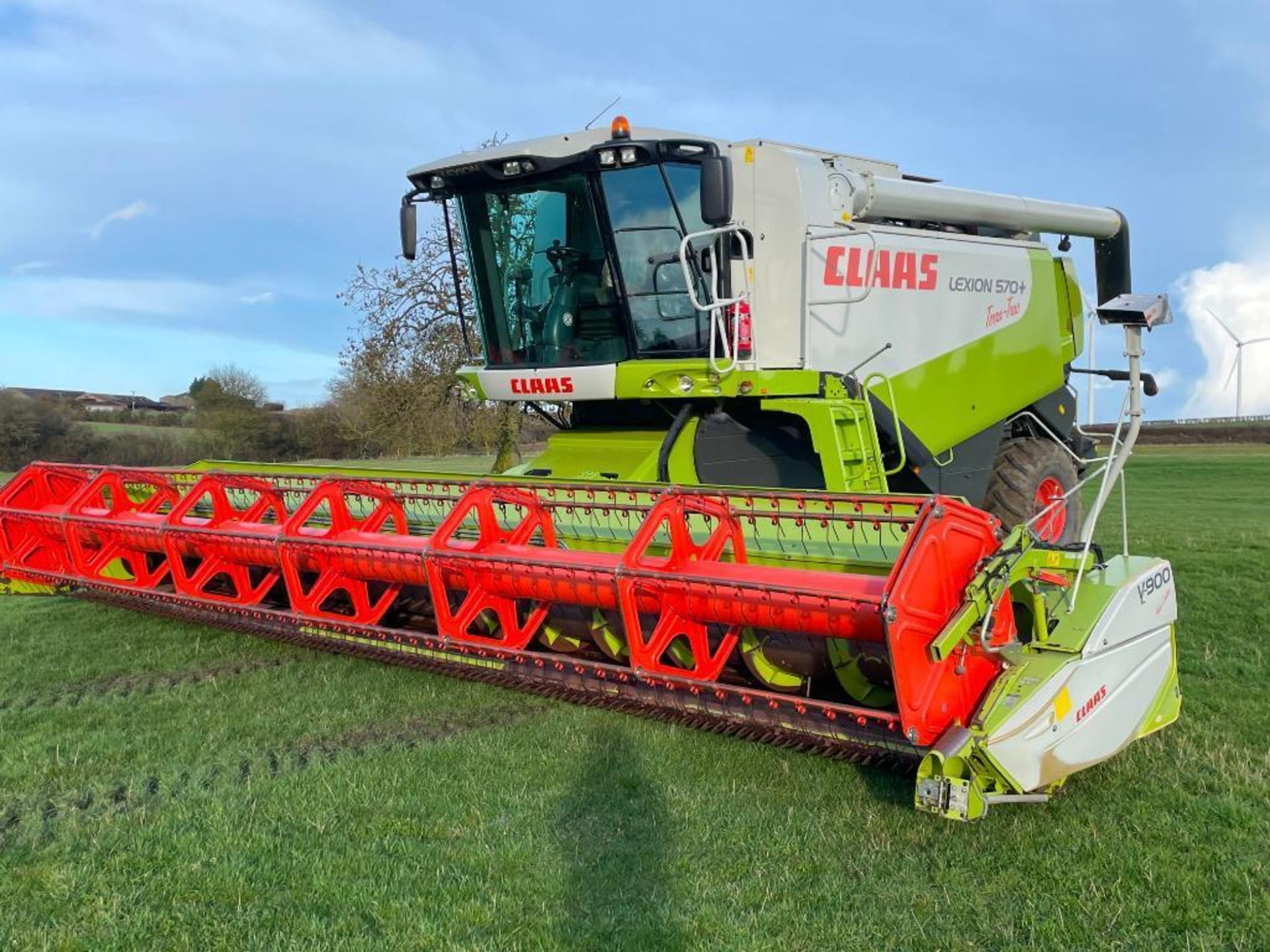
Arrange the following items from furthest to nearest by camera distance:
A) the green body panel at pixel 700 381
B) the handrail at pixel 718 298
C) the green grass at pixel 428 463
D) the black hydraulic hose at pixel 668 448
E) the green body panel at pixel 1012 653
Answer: the green grass at pixel 428 463 < the black hydraulic hose at pixel 668 448 < the green body panel at pixel 700 381 < the handrail at pixel 718 298 < the green body panel at pixel 1012 653

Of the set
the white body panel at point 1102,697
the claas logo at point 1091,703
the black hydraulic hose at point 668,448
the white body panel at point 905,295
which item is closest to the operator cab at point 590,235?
the black hydraulic hose at point 668,448

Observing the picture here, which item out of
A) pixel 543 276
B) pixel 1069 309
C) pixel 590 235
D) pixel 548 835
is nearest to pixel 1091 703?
pixel 548 835

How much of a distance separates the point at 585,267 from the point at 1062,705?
12.1 feet

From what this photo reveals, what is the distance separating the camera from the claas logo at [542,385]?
6129mm

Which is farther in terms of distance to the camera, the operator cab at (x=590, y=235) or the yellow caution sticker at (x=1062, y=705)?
the operator cab at (x=590, y=235)

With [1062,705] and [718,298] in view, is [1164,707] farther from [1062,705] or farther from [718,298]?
[718,298]

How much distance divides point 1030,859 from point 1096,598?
970 millimetres

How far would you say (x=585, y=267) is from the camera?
19.9ft

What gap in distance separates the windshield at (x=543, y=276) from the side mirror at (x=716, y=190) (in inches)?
36.1

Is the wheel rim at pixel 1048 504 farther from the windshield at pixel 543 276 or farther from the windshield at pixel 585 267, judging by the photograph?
the windshield at pixel 543 276

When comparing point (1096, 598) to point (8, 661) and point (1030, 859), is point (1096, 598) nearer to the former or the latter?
point (1030, 859)

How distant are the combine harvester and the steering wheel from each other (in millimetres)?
20

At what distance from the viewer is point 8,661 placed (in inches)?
231

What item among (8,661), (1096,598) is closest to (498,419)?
(8,661)
